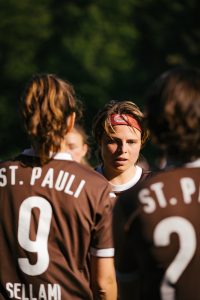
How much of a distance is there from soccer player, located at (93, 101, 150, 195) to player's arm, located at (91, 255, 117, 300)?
5.10ft

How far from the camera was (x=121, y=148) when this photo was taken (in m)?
6.94

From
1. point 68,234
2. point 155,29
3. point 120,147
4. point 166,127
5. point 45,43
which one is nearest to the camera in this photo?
point 166,127

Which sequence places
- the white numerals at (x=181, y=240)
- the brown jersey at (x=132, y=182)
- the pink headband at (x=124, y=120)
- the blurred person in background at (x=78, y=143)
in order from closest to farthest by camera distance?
the white numerals at (x=181, y=240) < the brown jersey at (x=132, y=182) < the pink headband at (x=124, y=120) < the blurred person in background at (x=78, y=143)

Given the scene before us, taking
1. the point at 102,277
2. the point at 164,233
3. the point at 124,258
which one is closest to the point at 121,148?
the point at 102,277

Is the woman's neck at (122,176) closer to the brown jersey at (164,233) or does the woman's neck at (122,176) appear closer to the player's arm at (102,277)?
the player's arm at (102,277)

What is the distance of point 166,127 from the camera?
4457 millimetres

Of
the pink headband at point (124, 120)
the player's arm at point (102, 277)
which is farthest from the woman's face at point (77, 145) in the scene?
the player's arm at point (102, 277)

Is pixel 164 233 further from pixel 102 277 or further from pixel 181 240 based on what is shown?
pixel 102 277

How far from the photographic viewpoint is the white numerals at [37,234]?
511 centimetres

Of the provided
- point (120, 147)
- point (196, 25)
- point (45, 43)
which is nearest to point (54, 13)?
point (45, 43)

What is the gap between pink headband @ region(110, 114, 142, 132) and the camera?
7.04 meters

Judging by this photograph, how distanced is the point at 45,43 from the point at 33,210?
5718cm

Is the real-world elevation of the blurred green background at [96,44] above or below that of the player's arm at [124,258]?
below

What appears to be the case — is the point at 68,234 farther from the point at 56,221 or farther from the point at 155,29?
the point at 155,29
